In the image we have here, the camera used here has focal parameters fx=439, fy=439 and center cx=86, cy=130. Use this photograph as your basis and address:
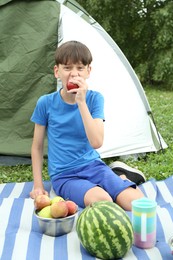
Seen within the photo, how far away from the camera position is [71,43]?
287cm

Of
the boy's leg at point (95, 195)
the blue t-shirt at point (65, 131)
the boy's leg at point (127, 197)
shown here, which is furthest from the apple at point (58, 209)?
the blue t-shirt at point (65, 131)

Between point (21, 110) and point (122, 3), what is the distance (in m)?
9.51

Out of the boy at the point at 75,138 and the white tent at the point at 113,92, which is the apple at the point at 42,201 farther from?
the white tent at the point at 113,92

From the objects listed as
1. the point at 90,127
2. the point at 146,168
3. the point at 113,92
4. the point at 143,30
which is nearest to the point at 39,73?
the point at 113,92

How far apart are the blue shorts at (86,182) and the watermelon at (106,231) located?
64 centimetres

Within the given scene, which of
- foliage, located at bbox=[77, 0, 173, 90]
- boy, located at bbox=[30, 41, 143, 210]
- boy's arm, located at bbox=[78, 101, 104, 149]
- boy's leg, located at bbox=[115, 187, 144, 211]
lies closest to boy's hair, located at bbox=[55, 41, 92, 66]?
boy, located at bbox=[30, 41, 143, 210]

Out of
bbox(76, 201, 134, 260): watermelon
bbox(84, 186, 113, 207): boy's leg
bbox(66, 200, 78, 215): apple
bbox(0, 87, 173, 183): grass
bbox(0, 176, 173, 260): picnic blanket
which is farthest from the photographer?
bbox(0, 87, 173, 183): grass

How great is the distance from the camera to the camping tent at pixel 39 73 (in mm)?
4293

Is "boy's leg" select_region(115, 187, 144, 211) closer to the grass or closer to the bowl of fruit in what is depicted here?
the bowl of fruit

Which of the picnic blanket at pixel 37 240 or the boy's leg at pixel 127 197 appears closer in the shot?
the picnic blanket at pixel 37 240

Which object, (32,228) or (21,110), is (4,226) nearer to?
(32,228)

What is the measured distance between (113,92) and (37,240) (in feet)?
7.45

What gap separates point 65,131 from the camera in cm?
306

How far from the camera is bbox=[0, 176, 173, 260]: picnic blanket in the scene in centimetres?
221
